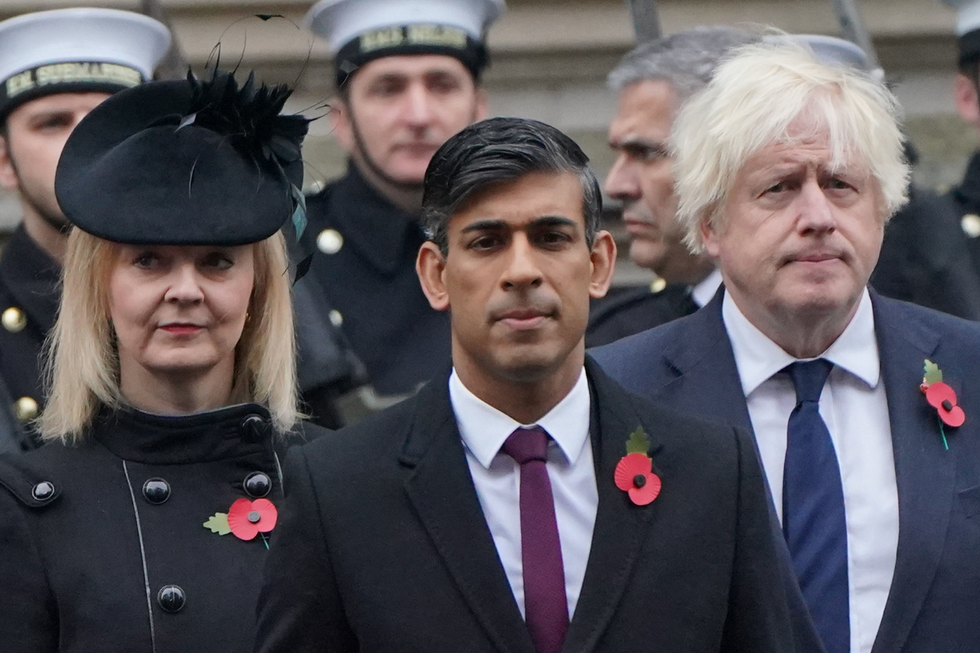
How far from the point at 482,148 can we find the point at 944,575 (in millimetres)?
1230

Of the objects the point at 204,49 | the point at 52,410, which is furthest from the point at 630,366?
the point at 204,49

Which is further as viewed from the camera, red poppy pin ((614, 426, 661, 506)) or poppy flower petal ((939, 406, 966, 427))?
poppy flower petal ((939, 406, 966, 427))

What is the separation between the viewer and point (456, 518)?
12.1 feet

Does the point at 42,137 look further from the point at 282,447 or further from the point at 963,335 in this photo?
the point at 963,335

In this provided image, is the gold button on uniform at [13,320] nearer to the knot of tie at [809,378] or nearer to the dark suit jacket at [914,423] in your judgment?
the dark suit jacket at [914,423]

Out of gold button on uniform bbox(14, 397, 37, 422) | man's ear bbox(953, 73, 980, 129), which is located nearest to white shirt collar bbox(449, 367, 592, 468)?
gold button on uniform bbox(14, 397, 37, 422)

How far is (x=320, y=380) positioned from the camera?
16.5 feet

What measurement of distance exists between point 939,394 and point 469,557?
1.17 metres

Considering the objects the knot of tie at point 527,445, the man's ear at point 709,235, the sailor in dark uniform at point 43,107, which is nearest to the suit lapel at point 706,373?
the man's ear at point 709,235

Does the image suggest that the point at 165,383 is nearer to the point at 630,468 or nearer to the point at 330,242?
the point at 630,468

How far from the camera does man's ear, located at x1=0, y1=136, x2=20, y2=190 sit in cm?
556

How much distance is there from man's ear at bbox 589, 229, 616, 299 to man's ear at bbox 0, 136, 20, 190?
2.18 meters

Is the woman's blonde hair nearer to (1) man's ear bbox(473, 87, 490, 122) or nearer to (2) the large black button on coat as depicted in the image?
(2) the large black button on coat

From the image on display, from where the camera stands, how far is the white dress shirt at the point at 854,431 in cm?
413
